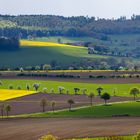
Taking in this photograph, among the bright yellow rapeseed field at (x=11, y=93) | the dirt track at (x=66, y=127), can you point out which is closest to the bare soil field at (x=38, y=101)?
the bright yellow rapeseed field at (x=11, y=93)

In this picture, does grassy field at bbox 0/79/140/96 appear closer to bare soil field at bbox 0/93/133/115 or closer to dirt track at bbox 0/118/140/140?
bare soil field at bbox 0/93/133/115

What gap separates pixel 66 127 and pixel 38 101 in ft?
143

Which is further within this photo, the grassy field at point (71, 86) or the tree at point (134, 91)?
the grassy field at point (71, 86)

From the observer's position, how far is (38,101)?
148 m

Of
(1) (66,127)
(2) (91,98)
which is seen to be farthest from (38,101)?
(1) (66,127)

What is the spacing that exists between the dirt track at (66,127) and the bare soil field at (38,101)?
61.4 feet

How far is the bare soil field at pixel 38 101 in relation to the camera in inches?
5320

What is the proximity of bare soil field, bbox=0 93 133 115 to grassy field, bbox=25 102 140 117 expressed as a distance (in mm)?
7147

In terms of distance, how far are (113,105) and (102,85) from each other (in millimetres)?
42281

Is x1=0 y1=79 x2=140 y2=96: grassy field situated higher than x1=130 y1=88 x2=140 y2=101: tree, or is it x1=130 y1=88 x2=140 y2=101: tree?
x1=130 y1=88 x2=140 y2=101: tree

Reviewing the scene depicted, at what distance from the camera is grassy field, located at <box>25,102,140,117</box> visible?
123188 millimetres

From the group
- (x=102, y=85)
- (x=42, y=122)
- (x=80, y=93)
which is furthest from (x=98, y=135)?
(x=102, y=85)

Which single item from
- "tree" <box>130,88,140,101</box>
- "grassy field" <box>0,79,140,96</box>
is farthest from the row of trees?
"grassy field" <box>0,79,140,96</box>

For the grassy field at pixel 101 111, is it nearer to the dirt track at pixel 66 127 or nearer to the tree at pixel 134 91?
the dirt track at pixel 66 127
